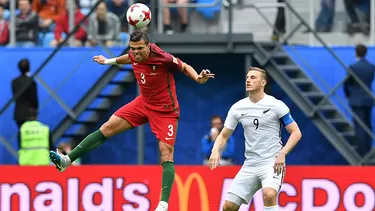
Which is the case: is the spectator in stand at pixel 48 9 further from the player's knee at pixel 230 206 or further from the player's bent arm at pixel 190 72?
the player's knee at pixel 230 206

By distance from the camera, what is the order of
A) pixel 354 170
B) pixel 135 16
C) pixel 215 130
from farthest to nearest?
pixel 215 130
pixel 354 170
pixel 135 16

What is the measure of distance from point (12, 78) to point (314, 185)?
8.73 meters

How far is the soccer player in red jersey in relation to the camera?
14461 mm

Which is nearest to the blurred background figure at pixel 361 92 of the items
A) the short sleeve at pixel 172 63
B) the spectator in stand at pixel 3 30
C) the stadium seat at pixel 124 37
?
the stadium seat at pixel 124 37

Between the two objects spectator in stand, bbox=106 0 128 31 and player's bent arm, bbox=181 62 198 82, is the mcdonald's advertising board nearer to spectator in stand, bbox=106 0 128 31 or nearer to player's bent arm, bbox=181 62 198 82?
player's bent arm, bbox=181 62 198 82

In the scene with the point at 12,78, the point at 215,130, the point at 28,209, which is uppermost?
the point at 12,78

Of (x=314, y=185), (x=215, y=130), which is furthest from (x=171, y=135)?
(x=215, y=130)

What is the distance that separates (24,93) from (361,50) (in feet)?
19.1

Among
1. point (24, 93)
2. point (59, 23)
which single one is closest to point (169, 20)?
point (59, 23)

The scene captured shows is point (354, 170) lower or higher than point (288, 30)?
lower

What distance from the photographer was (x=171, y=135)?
1465 centimetres

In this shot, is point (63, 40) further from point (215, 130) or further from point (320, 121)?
point (320, 121)

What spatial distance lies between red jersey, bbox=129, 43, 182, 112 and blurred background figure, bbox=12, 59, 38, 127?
682cm

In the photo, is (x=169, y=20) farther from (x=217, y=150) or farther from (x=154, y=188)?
(x=217, y=150)
